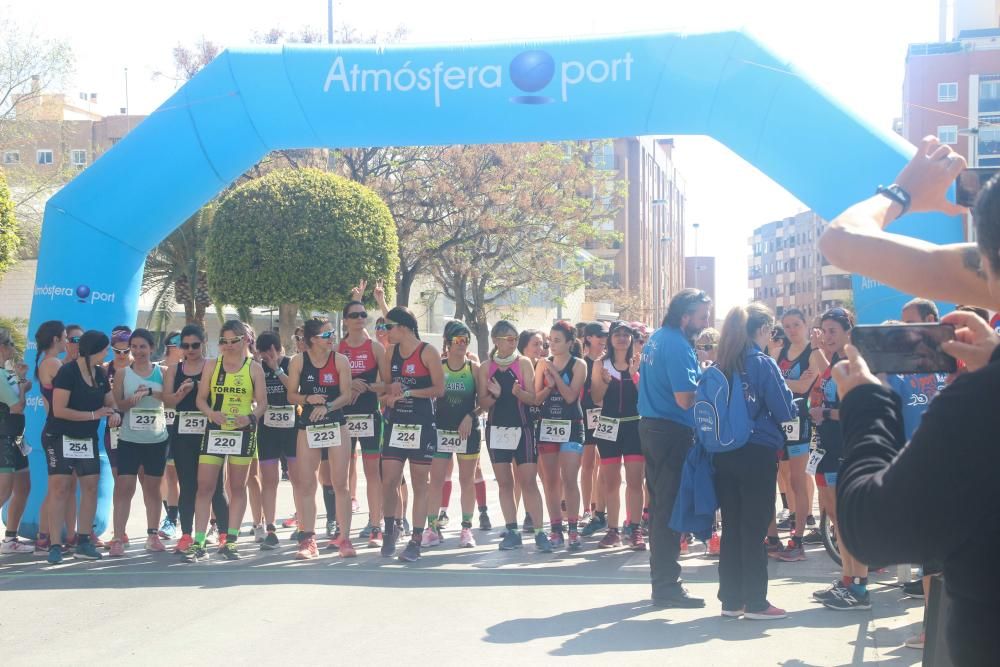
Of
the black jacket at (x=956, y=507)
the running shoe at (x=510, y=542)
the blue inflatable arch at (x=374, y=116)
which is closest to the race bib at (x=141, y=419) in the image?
the blue inflatable arch at (x=374, y=116)

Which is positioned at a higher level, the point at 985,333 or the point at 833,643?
the point at 985,333

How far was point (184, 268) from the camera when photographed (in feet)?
96.3

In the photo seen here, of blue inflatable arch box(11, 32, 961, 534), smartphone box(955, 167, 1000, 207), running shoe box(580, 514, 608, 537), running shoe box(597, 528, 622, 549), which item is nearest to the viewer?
smartphone box(955, 167, 1000, 207)

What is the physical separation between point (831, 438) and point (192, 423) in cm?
532

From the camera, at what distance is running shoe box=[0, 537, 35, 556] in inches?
371

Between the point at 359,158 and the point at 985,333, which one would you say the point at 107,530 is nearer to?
the point at 985,333

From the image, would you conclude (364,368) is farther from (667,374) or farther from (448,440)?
(667,374)

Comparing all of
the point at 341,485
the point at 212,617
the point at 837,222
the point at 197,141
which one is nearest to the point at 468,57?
the point at 197,141

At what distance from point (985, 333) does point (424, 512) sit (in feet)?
23.2

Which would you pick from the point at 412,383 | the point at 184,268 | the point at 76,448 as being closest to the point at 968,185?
the point at 412,383

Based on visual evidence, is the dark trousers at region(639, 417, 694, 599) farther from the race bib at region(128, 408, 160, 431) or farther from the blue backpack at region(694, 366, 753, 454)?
the race bib at region(128, 408, 160, 431)

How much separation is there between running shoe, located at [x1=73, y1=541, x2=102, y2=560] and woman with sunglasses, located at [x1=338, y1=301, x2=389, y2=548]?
7.83ft

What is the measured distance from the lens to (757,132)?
30.8ft

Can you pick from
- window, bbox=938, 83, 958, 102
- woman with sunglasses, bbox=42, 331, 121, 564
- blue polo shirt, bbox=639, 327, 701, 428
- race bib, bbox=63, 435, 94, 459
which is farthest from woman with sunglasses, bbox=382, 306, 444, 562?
window, bbox=938, 83, 958, 102
